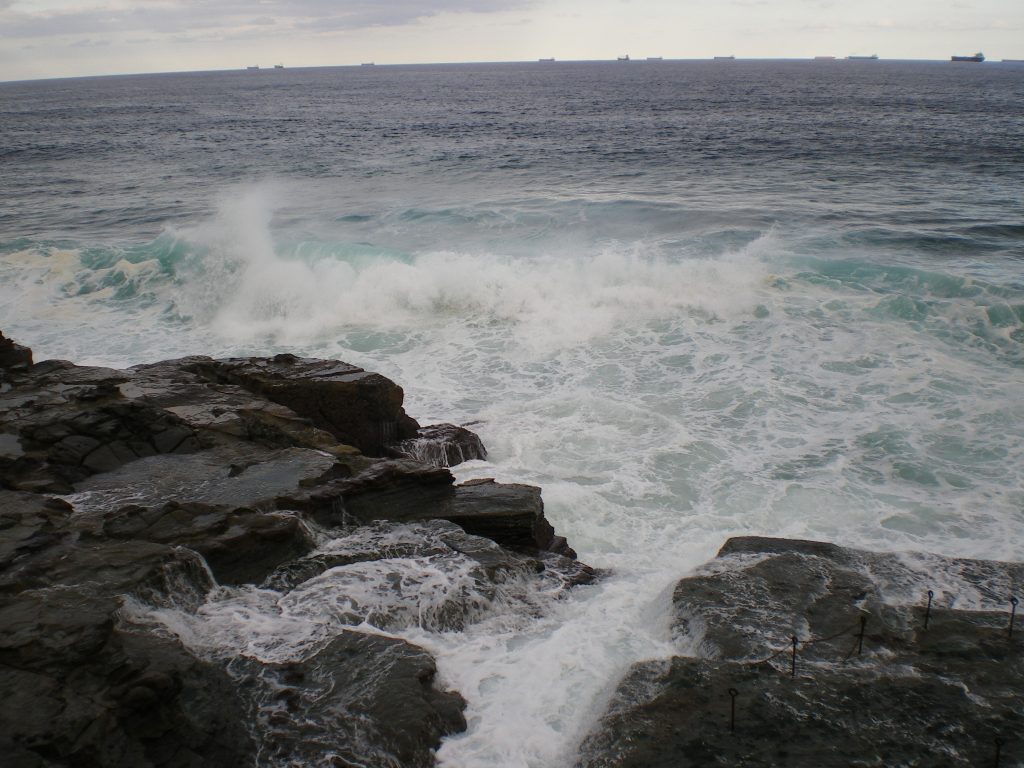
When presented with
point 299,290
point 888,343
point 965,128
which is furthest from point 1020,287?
point 965,128

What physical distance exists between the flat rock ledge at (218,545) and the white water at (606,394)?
333 millimetres

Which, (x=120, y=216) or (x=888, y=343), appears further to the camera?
(x=120, y=216)

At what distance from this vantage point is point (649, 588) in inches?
276

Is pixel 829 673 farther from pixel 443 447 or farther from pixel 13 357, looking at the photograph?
pixel 13 357

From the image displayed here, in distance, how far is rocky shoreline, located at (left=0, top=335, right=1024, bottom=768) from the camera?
450 centimetres

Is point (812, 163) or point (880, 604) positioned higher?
point (812, 163)

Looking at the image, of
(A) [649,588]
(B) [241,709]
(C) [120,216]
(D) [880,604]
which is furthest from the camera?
(C) [120,216]

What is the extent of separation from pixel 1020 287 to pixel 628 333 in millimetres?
8143

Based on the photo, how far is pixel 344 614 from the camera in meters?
5.88

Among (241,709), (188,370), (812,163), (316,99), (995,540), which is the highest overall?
(316,99)

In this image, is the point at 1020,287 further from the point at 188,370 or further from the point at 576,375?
the point at 188,370

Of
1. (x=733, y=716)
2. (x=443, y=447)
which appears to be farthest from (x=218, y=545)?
(x=733, y=716)

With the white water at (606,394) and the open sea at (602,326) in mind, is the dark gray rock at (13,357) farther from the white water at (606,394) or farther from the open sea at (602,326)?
the white water at (606,394)

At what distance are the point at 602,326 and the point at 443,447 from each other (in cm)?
632
